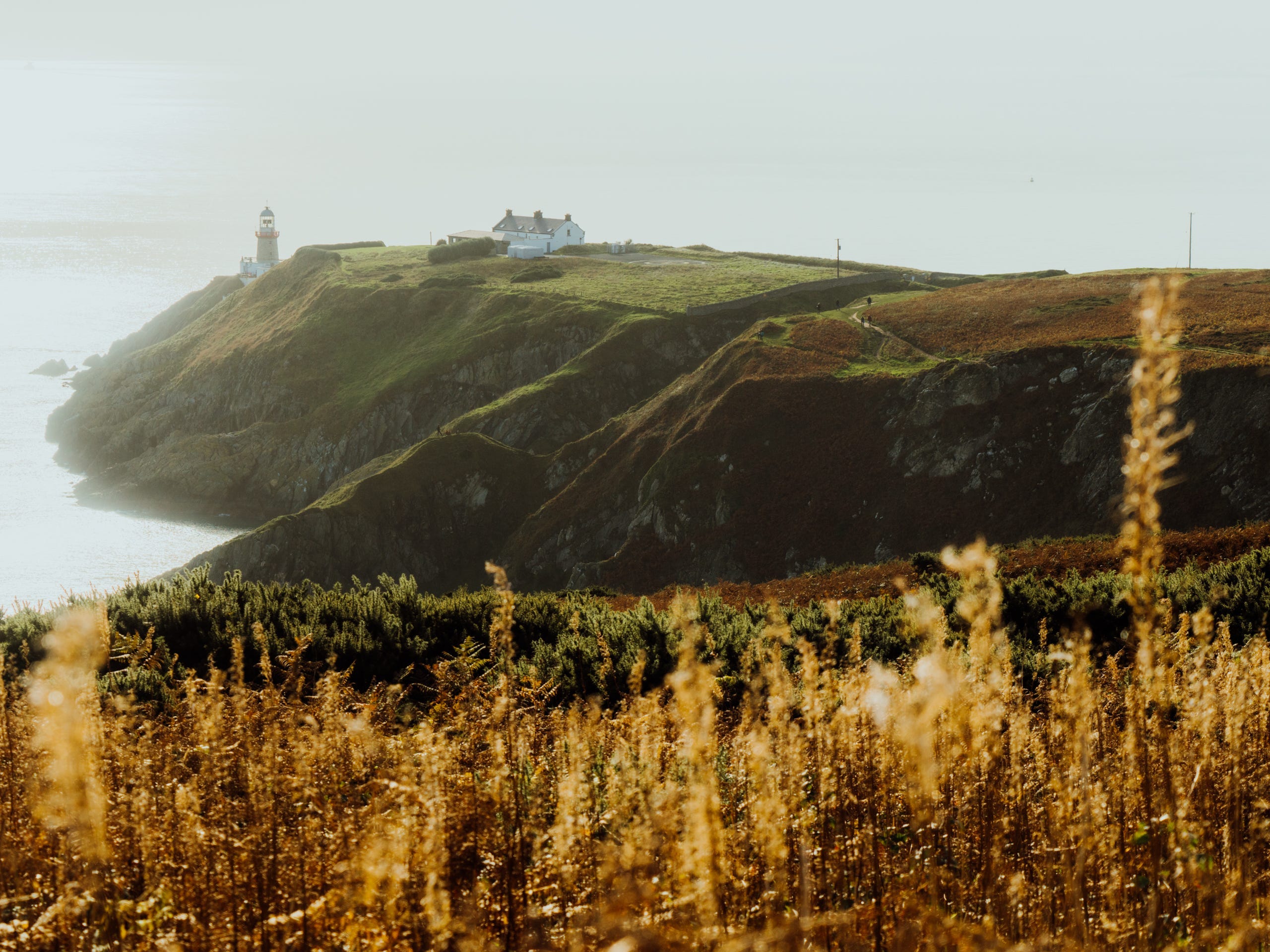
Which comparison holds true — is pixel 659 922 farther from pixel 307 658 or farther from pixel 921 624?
pixel 307 658

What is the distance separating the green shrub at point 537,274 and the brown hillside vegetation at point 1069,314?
32971 mm

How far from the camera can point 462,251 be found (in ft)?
334

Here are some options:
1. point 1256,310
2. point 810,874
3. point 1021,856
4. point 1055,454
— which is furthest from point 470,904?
point 1256,310

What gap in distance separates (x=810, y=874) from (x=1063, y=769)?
66.2 inches

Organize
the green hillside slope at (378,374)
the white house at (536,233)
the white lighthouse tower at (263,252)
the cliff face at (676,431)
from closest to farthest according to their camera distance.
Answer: the cliff face at (676,431) → the green hillside slope at (378,374) → the white house at (536,233) → the white lighthouse tower at (263,252)

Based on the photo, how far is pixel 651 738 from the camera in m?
5.10

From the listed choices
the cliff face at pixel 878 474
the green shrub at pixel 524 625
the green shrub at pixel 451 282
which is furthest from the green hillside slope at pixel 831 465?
the green shrub at pixel 451 282

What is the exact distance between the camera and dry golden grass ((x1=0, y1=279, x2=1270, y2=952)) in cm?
321

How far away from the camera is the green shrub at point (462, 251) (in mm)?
99938

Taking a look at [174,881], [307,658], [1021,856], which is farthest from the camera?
[307,658]

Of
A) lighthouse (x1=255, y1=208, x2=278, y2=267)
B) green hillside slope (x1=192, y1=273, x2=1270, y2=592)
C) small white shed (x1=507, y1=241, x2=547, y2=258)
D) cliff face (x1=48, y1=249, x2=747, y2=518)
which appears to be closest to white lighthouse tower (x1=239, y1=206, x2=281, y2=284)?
lighthouse (x1=255, y1=208, x2=278, y2=267)

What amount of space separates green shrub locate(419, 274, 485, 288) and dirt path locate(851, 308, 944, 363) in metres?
37.5

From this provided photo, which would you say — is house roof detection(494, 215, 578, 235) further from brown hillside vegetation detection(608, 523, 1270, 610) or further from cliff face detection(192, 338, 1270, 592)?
brown hillside vegetation detection(608, 523, 1270, 610)

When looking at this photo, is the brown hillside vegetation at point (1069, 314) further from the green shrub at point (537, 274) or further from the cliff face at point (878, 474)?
the green shrub at point (537, 274)
